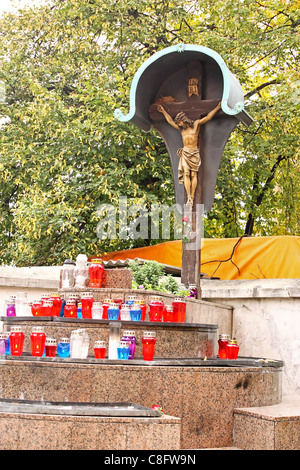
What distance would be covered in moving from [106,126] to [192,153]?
4233 millimetres

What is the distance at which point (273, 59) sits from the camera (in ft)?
50.5

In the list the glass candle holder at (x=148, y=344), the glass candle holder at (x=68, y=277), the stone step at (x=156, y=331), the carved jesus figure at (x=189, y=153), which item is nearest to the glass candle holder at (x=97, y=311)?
the stone step at (x=156, y=331)

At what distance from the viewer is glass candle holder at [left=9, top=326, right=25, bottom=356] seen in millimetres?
5961

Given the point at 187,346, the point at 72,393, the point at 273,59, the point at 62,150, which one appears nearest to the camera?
the point at 72,393

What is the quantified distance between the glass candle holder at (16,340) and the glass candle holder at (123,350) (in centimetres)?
100

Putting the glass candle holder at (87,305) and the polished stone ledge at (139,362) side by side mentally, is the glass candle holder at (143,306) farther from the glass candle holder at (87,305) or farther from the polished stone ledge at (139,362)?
the polished stone ledge at (139,362)

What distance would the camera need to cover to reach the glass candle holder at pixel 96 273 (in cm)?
712

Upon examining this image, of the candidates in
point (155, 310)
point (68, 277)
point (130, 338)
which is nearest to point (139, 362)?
point (130, 338)

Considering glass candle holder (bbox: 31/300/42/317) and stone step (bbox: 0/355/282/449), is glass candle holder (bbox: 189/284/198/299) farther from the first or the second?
stone step (bbox: 0/355/282/449)

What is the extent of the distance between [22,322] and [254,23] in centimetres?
1053

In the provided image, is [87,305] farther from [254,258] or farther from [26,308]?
[254,258]

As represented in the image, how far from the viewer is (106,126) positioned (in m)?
13.0
